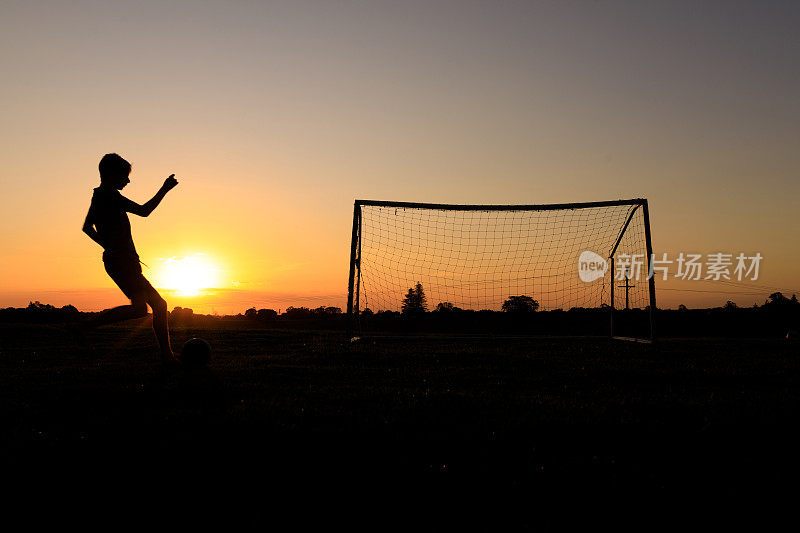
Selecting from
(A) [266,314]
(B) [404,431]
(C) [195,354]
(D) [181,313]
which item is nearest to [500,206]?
(C) [195,354]

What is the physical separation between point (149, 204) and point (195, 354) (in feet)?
6.88

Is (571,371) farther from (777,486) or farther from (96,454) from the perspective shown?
(96,454)

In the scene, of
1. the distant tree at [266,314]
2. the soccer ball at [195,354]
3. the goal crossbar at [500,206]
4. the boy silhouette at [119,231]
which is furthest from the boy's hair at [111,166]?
the distant tree at [266,314]

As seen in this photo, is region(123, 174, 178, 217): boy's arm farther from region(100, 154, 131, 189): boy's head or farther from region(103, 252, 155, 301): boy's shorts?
region(103, 252, 155, 301): boy's shorts

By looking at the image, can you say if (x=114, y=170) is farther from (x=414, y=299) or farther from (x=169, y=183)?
(x=414, y=299)

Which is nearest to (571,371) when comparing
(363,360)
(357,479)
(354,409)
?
(363,360)

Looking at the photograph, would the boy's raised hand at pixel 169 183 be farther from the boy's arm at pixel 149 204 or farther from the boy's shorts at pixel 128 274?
the boy's shorts at pixel 128 274

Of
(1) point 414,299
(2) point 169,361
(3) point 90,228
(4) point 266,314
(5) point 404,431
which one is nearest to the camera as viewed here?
(5) point 404,431

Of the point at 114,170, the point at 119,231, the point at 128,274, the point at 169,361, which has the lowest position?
the point at 169,361

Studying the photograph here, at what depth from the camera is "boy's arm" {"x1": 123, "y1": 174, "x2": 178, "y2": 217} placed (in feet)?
23.1

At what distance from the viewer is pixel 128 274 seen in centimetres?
707

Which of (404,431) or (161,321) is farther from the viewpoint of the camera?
(161,321)

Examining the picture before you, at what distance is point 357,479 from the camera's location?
3.02 meters

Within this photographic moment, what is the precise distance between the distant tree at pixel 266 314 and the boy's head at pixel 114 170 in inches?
1683
